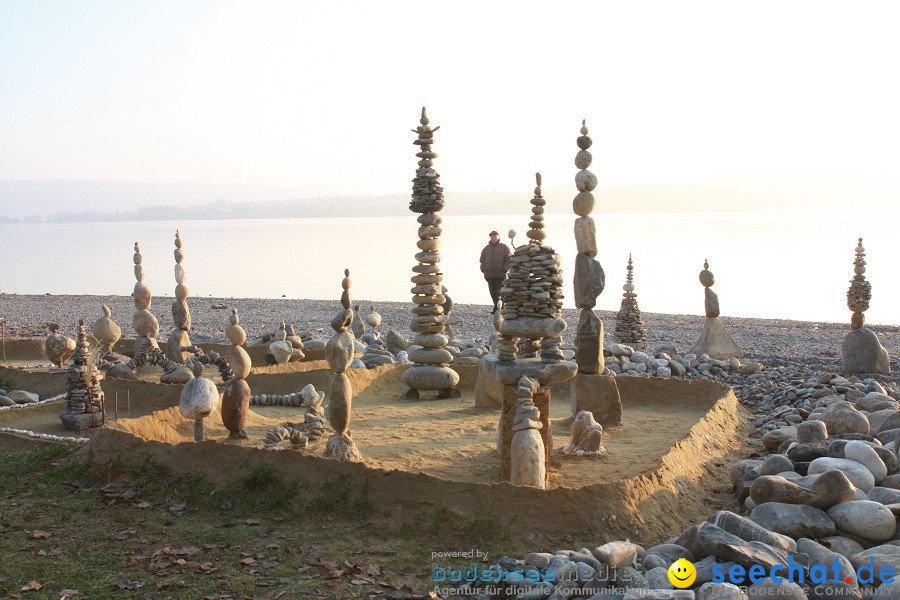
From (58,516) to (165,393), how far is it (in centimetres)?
463

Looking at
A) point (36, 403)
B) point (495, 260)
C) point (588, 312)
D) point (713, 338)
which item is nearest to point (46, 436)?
point (36, 403)

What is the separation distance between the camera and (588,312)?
33.3ft

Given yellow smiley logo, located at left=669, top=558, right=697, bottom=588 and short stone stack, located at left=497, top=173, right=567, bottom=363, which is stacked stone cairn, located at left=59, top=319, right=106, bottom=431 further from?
yellow smiley logo, located at left=669, top=558, right=697, bottom=588

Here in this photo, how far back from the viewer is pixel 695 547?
19.7 feet

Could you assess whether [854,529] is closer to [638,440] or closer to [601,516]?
[601,516]

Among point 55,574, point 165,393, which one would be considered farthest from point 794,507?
point 165,393


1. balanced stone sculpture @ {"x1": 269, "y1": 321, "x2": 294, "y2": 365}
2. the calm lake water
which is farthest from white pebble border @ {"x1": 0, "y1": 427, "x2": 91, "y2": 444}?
the calm lake water

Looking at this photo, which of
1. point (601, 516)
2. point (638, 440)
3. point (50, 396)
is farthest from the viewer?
point (50, 396)

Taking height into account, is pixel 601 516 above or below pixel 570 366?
below

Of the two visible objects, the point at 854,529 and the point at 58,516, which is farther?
the point at 58,516

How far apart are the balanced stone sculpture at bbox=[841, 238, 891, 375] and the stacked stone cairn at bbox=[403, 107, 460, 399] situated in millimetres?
7062

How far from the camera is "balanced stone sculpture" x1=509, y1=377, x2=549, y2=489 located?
737 cm

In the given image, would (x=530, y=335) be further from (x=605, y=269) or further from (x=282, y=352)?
(x=605, y=269)

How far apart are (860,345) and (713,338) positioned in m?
2.56
